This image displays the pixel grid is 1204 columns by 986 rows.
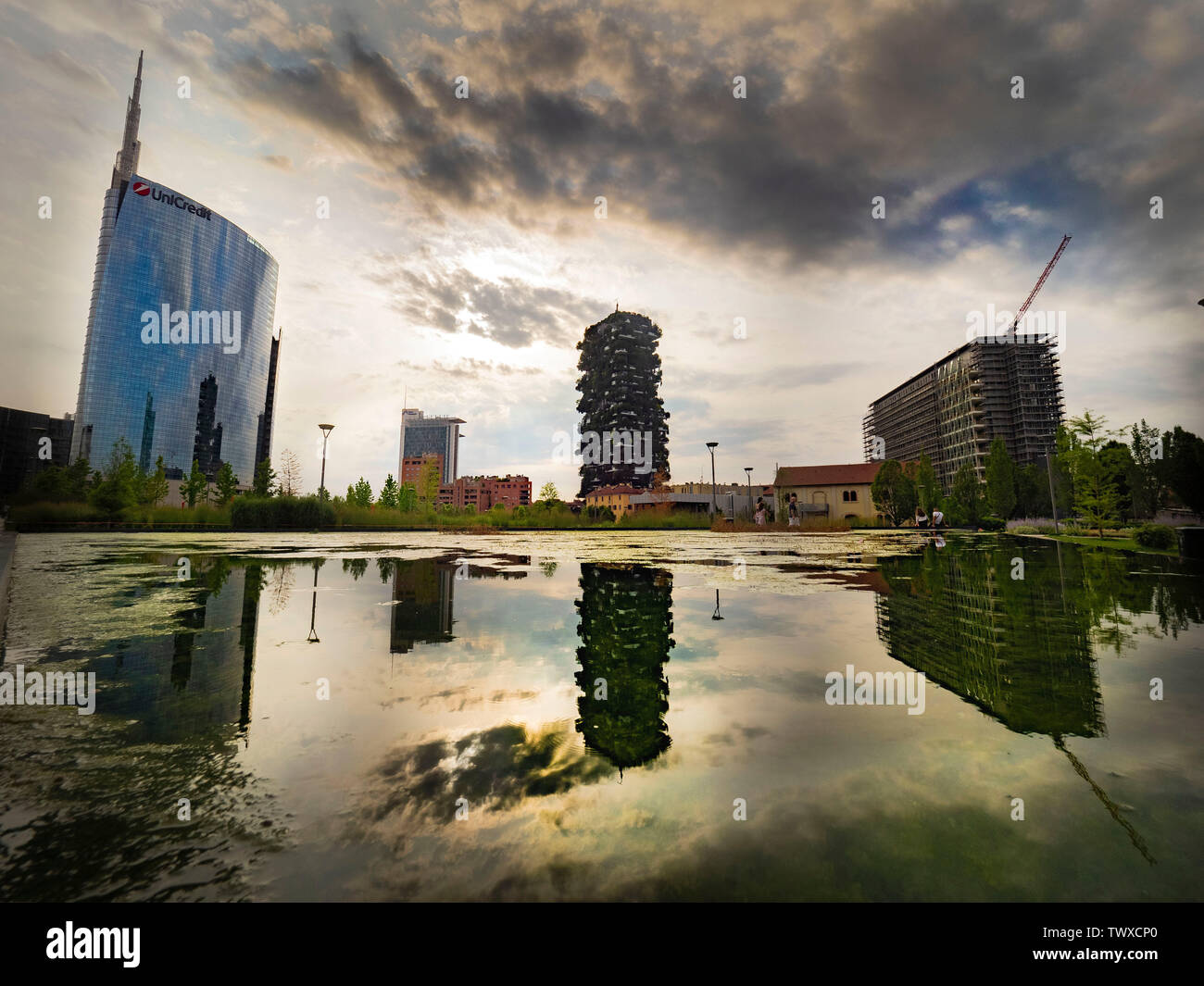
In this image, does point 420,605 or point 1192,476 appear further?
point 1192,476

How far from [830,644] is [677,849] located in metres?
3.70

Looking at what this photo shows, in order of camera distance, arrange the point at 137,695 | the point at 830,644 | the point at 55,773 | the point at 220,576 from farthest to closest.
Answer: the point at 220,576 → the point at 830,644 → the point at 137,695 → the point at 55,773

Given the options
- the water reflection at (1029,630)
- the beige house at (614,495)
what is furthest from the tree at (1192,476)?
the beige house at (614,495)

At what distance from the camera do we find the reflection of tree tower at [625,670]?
2996mm

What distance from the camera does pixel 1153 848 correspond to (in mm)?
1981

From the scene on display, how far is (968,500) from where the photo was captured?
58.8 m

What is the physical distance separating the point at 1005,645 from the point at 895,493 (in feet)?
154

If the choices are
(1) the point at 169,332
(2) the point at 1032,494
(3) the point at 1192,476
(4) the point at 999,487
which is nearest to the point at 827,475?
(4) the point at 999,487

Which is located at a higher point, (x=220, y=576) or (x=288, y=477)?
(x=288, y=477)

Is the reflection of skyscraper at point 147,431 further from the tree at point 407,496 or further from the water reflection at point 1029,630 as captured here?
the water reflection at point 1029,630

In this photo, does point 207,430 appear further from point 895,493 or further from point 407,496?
point 895,493
